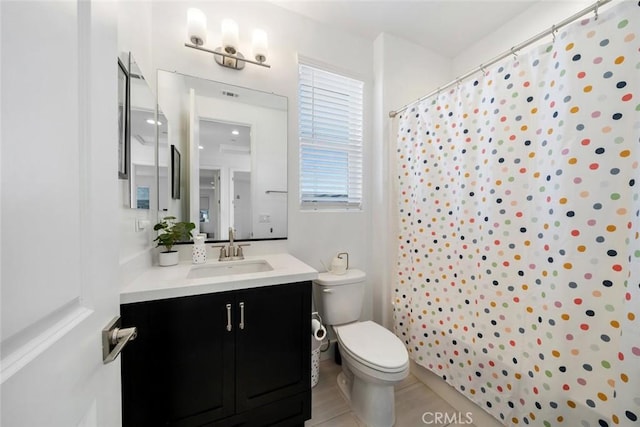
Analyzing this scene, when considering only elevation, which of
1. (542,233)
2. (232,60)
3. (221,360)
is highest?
(232,60)

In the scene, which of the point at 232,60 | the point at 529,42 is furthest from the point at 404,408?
the point at 232,60

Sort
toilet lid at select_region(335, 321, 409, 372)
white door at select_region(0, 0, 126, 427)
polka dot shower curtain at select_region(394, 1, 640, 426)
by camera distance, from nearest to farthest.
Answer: white door at select_region(0, 0, 126, 427) < polka dot shower curtain at select_region(394, 1, 640, 426) < toilet lid at select_region(335, 321, 409, 372)

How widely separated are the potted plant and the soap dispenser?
0.06 meters

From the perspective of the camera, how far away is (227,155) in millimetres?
1634

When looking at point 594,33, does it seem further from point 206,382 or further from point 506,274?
point 206,382

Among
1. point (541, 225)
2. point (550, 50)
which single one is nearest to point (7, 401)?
point (541, 225)

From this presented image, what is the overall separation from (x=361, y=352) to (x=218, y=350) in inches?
29.6

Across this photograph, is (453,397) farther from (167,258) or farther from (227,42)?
(227,42)

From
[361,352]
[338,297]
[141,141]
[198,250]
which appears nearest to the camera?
[141,141]

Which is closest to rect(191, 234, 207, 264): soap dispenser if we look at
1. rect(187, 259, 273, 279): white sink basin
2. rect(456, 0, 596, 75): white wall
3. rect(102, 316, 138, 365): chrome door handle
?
rect(187, 259, 273, 279): white sink basin

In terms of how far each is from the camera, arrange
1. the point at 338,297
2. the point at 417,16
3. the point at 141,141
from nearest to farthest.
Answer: the point at 141,141 → the point at 338,297 → the point at 417,16

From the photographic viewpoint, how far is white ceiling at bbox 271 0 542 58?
167cm

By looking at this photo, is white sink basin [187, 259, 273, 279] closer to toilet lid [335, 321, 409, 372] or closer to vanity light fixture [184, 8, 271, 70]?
toilet lid [335, 321, 409, 372]

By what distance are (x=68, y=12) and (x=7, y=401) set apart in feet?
1.77
